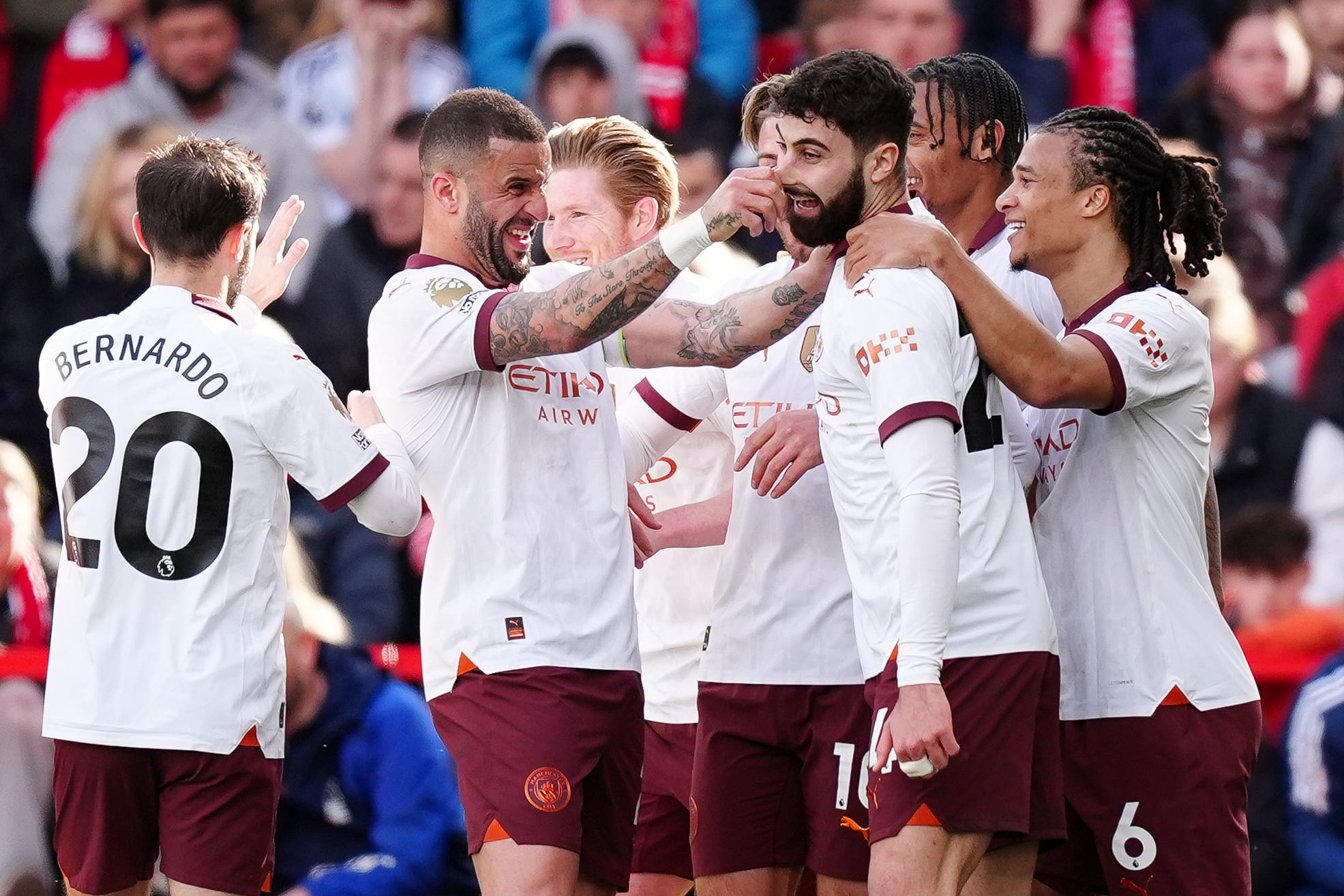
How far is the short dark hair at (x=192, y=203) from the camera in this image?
4473 millimetres

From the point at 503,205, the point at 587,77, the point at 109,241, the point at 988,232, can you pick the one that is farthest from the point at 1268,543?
the point at 109,241

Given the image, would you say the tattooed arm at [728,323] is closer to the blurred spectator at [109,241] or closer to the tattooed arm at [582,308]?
the tattooed arm at [582,308]

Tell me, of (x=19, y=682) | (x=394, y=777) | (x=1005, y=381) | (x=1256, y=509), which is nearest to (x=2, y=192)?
(x=19, y=682)

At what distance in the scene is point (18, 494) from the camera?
6879 millimetres

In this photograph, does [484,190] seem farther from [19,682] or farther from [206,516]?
[19,682]


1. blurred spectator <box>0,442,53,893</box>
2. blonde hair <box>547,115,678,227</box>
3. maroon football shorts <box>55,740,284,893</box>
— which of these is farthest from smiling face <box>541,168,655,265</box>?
blurred spectator <box>0,442,53,893</box>

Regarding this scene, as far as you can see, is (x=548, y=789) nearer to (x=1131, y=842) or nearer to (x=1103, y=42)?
(x=1131, y=842)

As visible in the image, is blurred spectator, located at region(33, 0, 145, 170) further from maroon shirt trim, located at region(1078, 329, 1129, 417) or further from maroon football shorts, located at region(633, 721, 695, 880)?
maroon shirt trim, located at region(1078, 329, 1129, 417)

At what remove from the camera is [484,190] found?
4.60 metres

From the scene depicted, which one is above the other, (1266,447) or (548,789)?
(1266,447)

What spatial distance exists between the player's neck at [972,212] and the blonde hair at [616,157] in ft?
3.18

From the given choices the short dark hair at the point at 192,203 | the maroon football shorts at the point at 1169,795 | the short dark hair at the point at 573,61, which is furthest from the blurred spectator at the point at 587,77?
the maroon football shorts at the point at 1169,795

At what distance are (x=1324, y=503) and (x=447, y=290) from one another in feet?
16.6

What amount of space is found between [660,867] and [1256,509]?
140 inches
